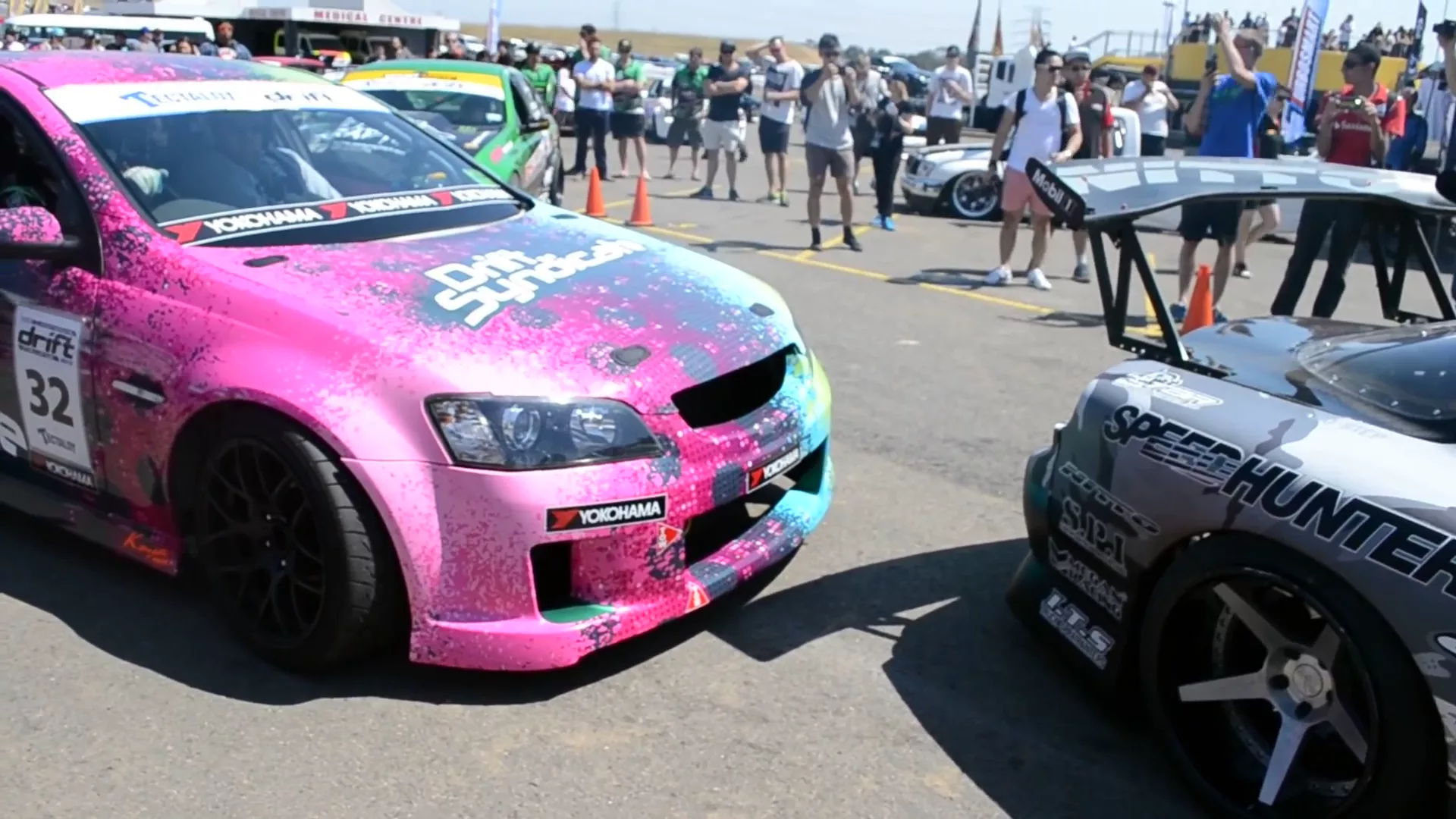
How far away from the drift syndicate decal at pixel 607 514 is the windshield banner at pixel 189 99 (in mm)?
2080

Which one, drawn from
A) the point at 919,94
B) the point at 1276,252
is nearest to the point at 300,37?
the point at 919,94

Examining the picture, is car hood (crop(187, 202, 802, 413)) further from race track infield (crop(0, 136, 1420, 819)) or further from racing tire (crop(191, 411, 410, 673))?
race track infield (crop(0, 136, 1420, 819))

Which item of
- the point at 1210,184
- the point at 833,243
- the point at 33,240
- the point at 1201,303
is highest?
the point at 1210,184

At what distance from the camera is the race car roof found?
3.49 metres

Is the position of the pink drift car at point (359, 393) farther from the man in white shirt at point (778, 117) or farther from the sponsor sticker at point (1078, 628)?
the man in white shirt at point (778, 117)

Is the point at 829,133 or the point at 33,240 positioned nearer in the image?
the point at 33,240

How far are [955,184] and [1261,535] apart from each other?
484 inches

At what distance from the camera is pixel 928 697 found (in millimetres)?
Answer: 3580

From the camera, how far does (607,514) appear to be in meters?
3.33

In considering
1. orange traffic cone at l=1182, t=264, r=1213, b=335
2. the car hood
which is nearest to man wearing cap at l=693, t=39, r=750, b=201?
orange traffic cone at l=1182, t=264, r=1213, b=335

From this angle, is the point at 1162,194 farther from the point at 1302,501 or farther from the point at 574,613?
the point at 574,613

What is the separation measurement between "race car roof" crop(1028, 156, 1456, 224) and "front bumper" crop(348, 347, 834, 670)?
1.14 m

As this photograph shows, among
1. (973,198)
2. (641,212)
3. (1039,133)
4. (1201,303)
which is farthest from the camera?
(973,198)

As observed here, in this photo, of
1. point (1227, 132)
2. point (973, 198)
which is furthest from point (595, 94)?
point (1227, 132)
